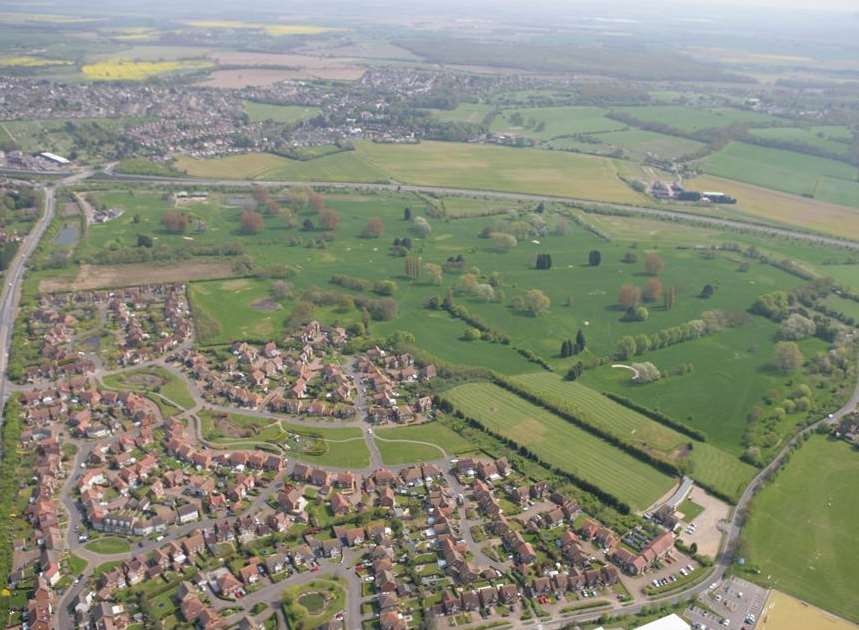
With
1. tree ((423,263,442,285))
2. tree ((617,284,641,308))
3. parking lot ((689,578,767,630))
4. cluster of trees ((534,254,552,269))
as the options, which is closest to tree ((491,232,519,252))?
cluster of trees ((534,254,552,269))

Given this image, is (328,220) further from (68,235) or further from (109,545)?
(109,545)

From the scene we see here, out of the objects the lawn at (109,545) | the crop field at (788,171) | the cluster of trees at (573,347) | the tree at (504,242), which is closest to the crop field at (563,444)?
the cluster of trees at (573,347)

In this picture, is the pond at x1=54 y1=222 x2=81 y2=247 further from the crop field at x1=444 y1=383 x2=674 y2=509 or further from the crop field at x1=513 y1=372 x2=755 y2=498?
the crop field at x1=513 y1=372 x2=755 y2=498

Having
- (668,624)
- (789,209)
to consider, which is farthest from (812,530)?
(789,209)

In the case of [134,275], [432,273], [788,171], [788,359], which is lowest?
[134,275]

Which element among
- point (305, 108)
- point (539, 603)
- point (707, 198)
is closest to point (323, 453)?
point (539, 603)

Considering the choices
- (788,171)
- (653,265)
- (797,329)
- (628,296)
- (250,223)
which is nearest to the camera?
(797,329)

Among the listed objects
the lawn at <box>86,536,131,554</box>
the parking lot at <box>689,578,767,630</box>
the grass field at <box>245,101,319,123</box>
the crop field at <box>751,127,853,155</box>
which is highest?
the crop field at <box>751,127,853,155</box>
